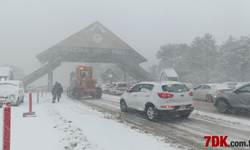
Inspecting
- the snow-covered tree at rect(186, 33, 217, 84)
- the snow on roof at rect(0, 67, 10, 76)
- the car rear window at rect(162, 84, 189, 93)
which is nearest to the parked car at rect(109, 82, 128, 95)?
the snow on roof at rect(0, 67, 10, 76)

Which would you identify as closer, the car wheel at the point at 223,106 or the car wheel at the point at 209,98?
the car wheel at the point at 223,106

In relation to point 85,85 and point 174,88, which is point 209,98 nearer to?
point 174,88

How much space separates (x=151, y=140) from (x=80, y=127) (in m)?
2.62

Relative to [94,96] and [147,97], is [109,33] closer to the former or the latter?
[94,96]

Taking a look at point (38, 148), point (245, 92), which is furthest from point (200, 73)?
point (38, 148)

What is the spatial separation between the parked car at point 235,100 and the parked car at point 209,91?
4.68m

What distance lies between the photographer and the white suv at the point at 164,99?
7391mm

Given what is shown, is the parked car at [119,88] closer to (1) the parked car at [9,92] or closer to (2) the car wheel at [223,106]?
(1) the parked car at [9,92]

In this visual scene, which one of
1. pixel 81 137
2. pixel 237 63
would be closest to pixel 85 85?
pixel 81 137

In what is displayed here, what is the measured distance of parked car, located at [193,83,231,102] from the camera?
13888 millimetres

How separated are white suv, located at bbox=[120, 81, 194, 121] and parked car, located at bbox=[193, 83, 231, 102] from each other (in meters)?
6.79

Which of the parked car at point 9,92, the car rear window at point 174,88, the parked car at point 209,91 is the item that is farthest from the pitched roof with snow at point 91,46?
the car rear window at point 174,88

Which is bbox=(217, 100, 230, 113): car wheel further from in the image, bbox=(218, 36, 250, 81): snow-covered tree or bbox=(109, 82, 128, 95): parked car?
bbox=(218, 36, 250, 81): snow-covered tree

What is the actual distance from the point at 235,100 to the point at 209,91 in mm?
6217
